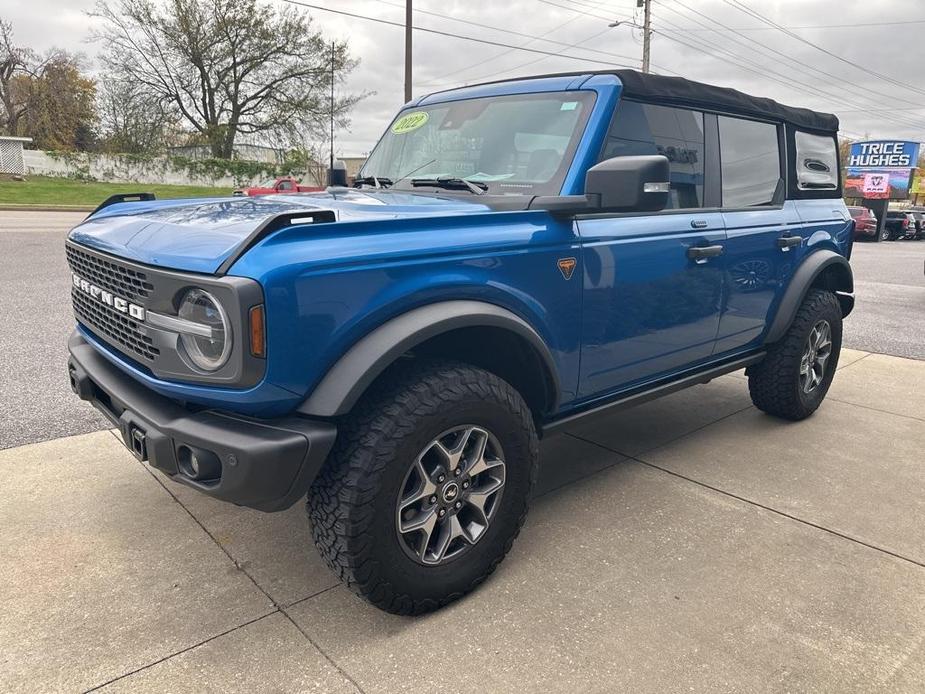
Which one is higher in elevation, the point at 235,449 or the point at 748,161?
the point at 748,161

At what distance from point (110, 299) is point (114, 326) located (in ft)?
0.32

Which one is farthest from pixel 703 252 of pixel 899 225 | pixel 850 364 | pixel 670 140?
pixel 899 225

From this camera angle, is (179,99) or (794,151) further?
(179,99)

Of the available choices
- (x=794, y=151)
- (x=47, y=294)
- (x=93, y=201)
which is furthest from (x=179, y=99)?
(x=794, y=151)

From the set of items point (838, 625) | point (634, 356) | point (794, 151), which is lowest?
point (838, 625)

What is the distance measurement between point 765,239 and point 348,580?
292 centimetres

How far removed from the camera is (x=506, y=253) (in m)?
2.46

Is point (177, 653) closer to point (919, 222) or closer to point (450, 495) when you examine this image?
point (450, 495)

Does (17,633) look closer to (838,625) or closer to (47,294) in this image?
(838,625)

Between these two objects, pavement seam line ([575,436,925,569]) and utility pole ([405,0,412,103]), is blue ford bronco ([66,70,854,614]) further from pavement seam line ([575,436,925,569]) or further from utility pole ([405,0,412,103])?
utility pole ([405,0,412,103])

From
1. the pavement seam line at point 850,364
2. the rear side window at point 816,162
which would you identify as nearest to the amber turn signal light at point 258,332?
the rear side window at point 816,162

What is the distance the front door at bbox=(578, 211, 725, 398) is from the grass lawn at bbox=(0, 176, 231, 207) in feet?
72.4

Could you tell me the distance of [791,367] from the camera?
13.9 ft

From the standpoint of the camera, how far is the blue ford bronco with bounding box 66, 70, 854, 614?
2.00m
